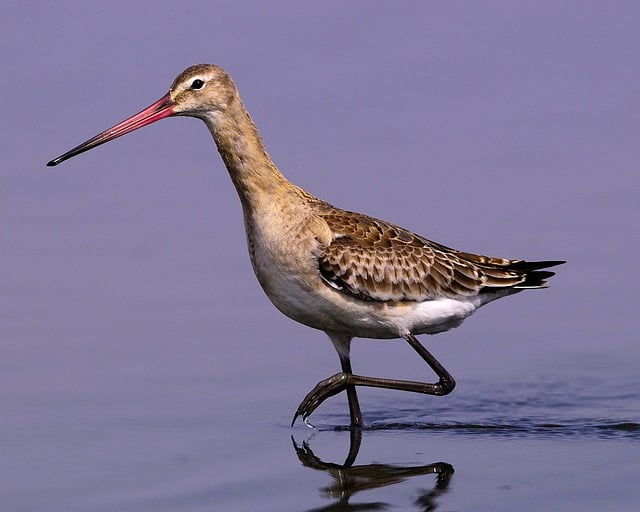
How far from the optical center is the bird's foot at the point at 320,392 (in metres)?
11.7

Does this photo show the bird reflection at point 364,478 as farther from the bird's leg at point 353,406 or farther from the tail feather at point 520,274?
the tail feather at point 520,274

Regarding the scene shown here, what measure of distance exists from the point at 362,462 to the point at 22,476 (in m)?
2.36

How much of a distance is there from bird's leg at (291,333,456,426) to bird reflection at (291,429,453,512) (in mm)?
704

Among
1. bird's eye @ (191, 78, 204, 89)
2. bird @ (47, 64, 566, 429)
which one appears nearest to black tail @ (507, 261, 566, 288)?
bird @ (47, 64, 566, 429)

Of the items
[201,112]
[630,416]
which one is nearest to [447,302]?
[630,416]

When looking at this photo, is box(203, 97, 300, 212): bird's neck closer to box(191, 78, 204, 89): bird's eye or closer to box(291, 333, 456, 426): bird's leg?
box(191, 78, 204, 89): bird's eye

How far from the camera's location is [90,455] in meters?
10.6

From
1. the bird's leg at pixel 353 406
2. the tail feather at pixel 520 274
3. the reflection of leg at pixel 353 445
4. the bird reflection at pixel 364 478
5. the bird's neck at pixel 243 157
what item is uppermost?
the bird's neck at pixel 243 157

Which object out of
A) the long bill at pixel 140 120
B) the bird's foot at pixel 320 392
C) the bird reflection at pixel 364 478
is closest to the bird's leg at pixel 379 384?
the bird's foot at pixel 320 392

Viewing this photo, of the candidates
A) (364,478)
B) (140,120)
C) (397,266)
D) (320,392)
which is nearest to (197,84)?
(140,120)

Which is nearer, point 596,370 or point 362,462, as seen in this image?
point 362,462

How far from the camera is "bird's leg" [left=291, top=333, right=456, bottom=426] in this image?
11.7m

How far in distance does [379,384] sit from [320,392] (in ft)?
2.44

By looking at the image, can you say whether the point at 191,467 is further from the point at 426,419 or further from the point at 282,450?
the point at 426,419
